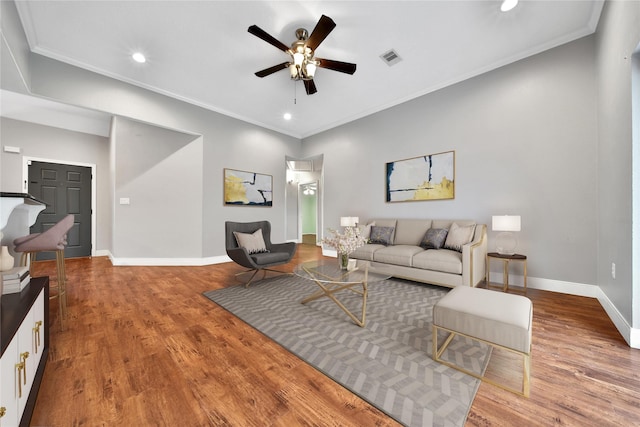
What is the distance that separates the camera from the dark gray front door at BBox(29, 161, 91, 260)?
4.92 m

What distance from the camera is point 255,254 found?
364 cm

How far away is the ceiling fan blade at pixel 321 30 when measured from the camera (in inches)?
93.0

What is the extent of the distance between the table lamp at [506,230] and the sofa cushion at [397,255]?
1.02 metres

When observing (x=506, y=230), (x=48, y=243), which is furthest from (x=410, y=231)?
(x=48, y=243)

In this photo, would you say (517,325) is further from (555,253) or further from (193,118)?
(193,118)

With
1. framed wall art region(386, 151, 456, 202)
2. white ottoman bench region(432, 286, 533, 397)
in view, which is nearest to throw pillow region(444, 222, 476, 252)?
framed wall art region(386, 151, 456, 202)

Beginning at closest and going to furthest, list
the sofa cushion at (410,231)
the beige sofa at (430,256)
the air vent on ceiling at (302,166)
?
the beige sofa at (430,256)
the sofa cushion at (410,231)
the air vent on ceiling at (302,166)

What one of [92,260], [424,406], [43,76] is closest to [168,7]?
[43,76]

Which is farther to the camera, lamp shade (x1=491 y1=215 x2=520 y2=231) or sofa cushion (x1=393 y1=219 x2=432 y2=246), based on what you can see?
sofa cushion (x1=393 y1=219 x2=432 y2=246)

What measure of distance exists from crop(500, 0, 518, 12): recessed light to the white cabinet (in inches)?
169

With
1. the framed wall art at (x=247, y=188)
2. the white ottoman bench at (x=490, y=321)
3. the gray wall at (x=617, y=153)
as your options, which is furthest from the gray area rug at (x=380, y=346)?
the framed wall art at (x=247, y=188)

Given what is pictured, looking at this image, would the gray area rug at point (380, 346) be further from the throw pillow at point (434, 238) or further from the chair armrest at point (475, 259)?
the throw pillow at point (434, 238)

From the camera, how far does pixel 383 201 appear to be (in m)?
4.93

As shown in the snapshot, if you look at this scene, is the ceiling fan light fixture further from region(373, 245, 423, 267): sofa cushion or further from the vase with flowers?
region(373, 245, 423, 267): sofa cushion
